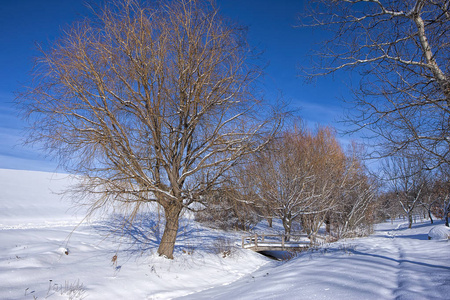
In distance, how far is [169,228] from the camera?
29.1ft

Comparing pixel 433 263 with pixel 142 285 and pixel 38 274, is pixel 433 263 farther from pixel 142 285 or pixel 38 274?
pixel 38 274

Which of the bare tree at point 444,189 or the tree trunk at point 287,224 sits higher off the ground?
the bare tree at point 444,189

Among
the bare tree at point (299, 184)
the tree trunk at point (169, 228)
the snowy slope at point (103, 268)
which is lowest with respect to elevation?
the snowy slope at point (103, 268)

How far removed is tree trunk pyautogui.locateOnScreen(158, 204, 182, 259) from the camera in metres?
8.73

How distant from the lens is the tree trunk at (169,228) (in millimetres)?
8727

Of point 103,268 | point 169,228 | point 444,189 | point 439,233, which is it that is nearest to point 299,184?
point 439,233

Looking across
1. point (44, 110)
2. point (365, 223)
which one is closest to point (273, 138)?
point (44, 110)

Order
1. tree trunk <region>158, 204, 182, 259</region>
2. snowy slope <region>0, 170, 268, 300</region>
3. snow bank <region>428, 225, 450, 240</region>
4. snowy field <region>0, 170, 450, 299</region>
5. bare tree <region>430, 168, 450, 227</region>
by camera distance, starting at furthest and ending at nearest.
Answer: bare tree <region>430, 168, 450, 227</region> < snow bank <region>428, 225, 450, 240</region> < tree trunk <region>158, 204, 182, 259</region> < snowy slope <region>0, 170, 268, 300</region> < snowy field <region>0, 170, 450, 299</region>

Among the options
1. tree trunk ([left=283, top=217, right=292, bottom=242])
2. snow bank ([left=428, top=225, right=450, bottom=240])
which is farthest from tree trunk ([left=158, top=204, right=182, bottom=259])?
snow bank ([left=428, top=225, right=450, bottom=240])

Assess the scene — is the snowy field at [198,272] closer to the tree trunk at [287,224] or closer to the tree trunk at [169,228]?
the tree trunk at [169,228]

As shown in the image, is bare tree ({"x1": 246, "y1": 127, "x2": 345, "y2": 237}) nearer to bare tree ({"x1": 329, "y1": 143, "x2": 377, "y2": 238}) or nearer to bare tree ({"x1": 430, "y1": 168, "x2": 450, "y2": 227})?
bare tree ({"x1": 329, "y1": 143, "x2": 377, "y2": 238})

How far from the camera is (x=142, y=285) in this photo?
7.15 meters

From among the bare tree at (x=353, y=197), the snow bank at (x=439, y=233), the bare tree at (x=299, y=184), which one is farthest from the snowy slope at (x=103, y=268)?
the snow bank at (x=439, y=233)

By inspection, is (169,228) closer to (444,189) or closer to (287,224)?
(287,224)
